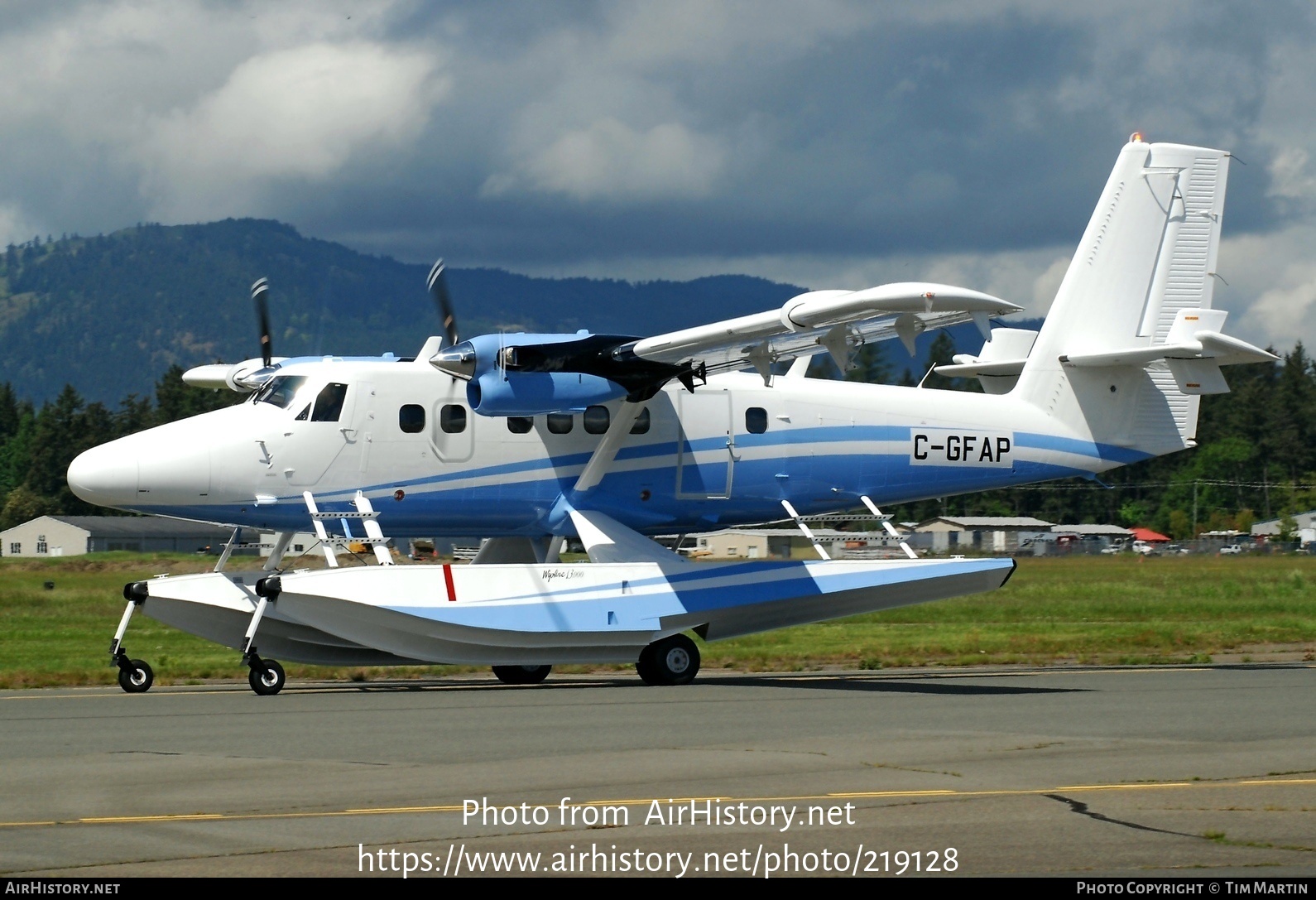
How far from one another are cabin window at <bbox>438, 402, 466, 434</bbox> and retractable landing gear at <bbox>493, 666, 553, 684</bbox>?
10.0 ft

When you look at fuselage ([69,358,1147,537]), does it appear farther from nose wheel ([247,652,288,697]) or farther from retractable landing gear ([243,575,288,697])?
nose wheel ([247,652,288,697])

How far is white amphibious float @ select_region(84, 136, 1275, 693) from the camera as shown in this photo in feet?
57.3

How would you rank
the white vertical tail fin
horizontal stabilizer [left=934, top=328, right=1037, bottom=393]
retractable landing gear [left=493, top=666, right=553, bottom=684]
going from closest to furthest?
retractable landing gear [left=493, top=666, right=553, bottom=684], the white vertical tail fin, horizontal stabilizer [left=934, top=328, right=1037, bottom=393]

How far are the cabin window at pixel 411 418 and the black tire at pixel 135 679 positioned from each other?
4.14m

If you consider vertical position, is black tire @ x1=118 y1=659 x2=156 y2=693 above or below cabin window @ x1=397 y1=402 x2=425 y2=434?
below

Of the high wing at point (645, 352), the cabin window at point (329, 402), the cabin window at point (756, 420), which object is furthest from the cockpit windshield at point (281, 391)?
the cabin window at point (756, 420)

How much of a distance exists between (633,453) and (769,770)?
9.91m

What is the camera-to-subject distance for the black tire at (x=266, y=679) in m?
16.9

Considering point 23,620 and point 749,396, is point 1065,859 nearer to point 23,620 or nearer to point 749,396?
point 749,396

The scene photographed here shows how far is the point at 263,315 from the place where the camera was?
2094 centimetres

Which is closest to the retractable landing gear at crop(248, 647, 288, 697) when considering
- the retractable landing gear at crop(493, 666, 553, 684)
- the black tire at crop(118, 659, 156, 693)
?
Answer: the black tire at crop(118, 659, 156, 693)

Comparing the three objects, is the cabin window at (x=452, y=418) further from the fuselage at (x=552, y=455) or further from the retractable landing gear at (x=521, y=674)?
the retractable landing gear at (x=521, y=674)
